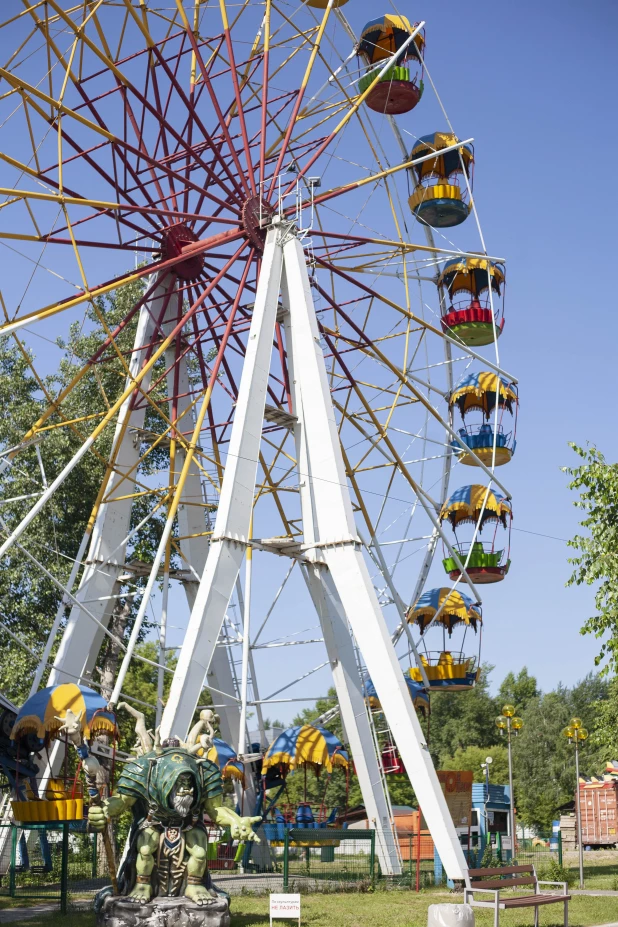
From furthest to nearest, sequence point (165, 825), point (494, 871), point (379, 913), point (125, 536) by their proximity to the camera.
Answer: point (125, 536)
point (379, 913)
point (494, 871)
point (165, 825)

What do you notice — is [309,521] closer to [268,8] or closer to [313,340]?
[313,340]

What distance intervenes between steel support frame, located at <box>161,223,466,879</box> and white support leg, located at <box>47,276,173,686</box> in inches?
171

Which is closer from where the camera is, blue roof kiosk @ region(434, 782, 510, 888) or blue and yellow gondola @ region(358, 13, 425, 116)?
blue and yellow gondola @ region(358, 13, 425, 116)

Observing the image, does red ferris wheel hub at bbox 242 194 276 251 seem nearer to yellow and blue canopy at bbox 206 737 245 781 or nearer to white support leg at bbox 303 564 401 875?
white support leg at bbox 303 564 401 875

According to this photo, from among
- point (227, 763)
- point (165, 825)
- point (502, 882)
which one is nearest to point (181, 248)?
point (227, 763)

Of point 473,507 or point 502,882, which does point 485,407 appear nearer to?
point 473,507

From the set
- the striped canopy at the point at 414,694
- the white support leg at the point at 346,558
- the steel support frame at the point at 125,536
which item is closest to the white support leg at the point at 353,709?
the white support leg at the point at 346,558

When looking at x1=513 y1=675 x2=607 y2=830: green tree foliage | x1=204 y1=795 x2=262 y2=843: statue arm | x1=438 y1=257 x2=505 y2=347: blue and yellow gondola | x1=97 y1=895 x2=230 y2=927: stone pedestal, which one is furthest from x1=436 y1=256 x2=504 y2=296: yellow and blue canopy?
x1=513 y1=675 x2=607 y2=830: green tree foliage

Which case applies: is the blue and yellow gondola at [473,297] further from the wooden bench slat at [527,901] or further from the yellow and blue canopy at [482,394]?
the wooden bench slat at [527,901]

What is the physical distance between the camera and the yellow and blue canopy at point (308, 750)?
20547 mm

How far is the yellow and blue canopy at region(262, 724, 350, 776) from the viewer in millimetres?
20547

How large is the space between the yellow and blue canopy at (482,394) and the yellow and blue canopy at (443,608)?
4.26m

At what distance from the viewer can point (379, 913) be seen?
50.8 ft

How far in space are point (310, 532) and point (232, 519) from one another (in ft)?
8.33
